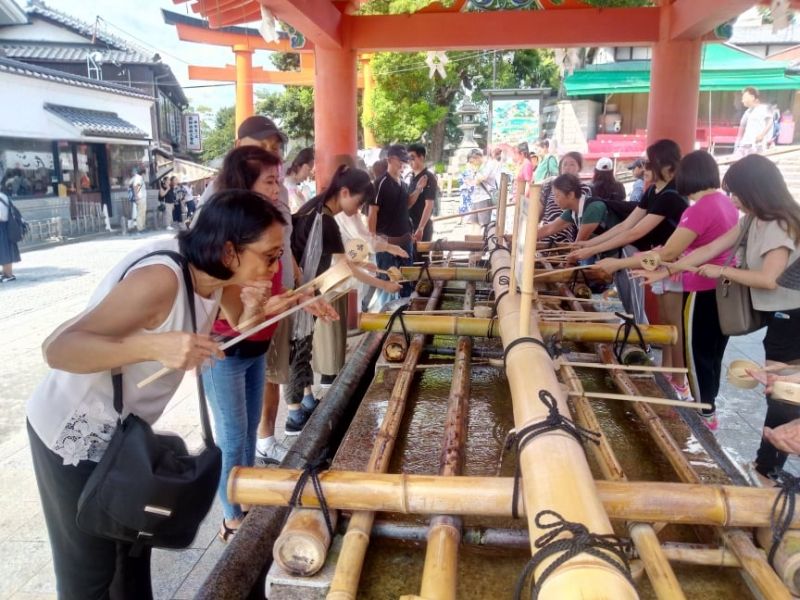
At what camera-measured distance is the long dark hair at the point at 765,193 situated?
2.73m

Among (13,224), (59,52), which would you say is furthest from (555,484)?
(59,52)

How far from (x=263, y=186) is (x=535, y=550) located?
1938mm

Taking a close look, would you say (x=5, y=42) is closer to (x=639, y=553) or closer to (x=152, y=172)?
(x=152, y=172)

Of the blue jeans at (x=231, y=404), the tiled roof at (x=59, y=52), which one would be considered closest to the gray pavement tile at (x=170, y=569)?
the blue jeans at (x=231, y=404)

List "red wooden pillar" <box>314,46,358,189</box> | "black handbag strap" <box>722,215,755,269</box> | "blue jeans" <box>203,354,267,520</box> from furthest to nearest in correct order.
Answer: "red wooden pillar" <box>314,46,358,189</box>, "black handbag strap" <box>722,215,755,269</box>, "blue jeans" <box>203,354,267,520</box>

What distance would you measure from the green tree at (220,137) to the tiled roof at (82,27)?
10885 millimetres

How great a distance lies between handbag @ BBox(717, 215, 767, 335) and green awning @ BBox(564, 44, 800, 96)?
482 inches

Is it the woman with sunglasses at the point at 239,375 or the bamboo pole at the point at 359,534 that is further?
the woman with sunglasses at the point at 239,375

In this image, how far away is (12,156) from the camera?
13281 millimetres

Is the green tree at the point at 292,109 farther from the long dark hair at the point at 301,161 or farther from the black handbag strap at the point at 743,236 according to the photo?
the black handbag strap at the point at 743,236

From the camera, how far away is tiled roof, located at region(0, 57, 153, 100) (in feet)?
43.0

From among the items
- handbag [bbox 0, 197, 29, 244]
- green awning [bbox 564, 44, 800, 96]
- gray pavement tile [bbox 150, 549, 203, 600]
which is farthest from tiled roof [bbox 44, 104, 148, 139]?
gray pavement tile [bbox 150, 549, 203, 600]

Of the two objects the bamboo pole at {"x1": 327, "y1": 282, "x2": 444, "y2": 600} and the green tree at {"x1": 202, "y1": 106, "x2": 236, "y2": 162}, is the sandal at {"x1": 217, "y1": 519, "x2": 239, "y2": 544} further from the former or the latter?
the green tree at {"x1": 202, "y1": 106, "x2": 236, "y2": 162}

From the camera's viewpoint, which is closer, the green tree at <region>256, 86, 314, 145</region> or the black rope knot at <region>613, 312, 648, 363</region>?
the black rope knot at <region>613, 312, 648, 363</region>
